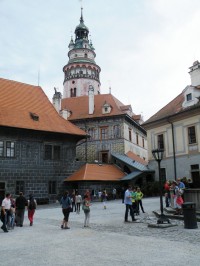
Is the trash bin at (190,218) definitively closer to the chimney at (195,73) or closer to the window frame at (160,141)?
the window frame at (160,141)

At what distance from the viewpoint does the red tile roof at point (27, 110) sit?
28.8 metres

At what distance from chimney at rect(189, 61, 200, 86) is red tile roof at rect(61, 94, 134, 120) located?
35.5 feet

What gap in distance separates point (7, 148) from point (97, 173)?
952 cm

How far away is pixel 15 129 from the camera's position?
92.5 feet

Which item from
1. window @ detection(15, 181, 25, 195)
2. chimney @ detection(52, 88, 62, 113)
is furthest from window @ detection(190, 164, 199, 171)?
chimney @ detection(52, 88, 62, 113)

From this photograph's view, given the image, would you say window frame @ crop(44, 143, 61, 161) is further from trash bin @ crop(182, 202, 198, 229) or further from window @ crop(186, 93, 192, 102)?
trash bin @ crop(182, 202, 198, 229)

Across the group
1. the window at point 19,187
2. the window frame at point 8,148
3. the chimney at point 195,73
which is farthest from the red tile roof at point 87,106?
the window at point 19,187

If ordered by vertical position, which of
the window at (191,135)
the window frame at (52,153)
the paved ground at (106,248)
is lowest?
the paved ground at (106,248)

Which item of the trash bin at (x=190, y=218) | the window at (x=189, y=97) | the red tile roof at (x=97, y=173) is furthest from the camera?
the red tile roof at (x=97, y=173)

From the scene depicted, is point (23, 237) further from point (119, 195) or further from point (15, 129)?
point (119, 195)

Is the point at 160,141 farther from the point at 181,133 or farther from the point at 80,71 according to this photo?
the point at 80,71

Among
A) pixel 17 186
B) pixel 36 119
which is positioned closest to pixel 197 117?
pixel 36 119

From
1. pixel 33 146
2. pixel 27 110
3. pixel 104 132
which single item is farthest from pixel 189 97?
pixel 27 110

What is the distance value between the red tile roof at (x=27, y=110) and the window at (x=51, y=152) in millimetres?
1830
